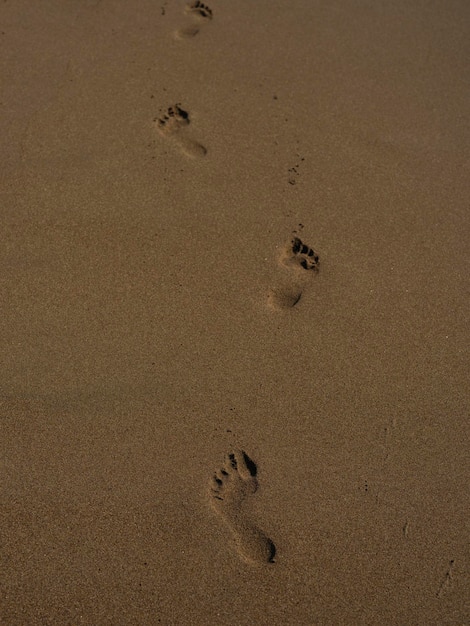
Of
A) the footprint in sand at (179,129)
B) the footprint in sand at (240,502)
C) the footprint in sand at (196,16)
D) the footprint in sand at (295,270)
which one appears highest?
the footprint in sand at (196,16)

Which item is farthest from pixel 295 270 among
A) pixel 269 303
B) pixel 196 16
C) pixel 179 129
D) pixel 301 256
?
pixel 196 16

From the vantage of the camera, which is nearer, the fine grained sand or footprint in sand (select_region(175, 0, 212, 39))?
the fine grained sand

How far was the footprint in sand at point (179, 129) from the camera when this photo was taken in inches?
108

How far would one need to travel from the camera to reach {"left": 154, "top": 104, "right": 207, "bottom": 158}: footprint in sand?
108 inches

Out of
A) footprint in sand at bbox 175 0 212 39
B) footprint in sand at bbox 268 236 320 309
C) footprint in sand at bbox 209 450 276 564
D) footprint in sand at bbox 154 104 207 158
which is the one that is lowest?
footprint in sand at bbox 209 450 276 564

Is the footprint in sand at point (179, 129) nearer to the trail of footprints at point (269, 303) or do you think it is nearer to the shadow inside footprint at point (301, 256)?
the trail of footprints at point (269, 303)

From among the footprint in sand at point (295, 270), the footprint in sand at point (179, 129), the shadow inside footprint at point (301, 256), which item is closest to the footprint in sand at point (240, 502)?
the footprint in sand at point (295, 270)

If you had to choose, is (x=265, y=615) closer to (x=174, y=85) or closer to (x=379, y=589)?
(x=379, y=589)

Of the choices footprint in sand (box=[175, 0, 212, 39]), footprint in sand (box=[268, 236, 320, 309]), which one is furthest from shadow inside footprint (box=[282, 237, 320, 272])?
footprint in sand (box=[175, 0, 212, 39])

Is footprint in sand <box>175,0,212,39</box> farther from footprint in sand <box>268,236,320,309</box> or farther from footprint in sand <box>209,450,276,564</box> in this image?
footprint in sand <box>209,450,276,564</box>

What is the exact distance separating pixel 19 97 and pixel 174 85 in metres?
0.74

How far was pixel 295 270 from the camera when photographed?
8.30 ft

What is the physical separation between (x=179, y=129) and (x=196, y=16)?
29.5 inches

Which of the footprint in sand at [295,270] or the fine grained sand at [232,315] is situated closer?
the fine grained sand at [232,315]
